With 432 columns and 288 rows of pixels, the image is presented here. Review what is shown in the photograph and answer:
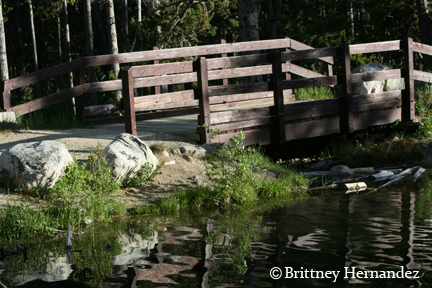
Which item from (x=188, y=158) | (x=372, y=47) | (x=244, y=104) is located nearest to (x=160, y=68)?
(x=188, y=158)

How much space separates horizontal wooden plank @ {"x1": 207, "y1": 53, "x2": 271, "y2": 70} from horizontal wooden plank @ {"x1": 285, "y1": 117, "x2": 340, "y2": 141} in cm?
144

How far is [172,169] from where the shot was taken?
334 inches

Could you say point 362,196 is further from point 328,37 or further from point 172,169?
point 328,37

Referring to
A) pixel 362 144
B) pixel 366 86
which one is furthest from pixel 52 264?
pixel 366 86

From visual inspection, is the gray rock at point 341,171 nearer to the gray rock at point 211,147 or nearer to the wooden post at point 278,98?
the wooden post at point 278,98

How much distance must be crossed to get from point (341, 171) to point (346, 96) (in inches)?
85.0

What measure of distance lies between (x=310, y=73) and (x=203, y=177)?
694 centimetres

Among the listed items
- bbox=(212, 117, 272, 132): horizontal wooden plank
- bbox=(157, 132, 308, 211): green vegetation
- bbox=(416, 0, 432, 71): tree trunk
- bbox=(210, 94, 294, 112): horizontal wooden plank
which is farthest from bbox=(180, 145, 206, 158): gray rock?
bbox=(416, 0, 432, 71): tree trunk

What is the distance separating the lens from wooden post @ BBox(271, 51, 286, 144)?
9.99 metres

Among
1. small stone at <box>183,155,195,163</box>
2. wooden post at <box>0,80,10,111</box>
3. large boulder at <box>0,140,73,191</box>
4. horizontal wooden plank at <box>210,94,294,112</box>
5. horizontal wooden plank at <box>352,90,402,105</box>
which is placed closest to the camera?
large boulder at <box>0,140,73,191</box>

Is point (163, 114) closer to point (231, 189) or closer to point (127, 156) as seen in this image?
point (127, 156)

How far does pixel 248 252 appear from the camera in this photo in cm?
519

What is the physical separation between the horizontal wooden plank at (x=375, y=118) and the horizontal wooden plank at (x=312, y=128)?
1.78ft

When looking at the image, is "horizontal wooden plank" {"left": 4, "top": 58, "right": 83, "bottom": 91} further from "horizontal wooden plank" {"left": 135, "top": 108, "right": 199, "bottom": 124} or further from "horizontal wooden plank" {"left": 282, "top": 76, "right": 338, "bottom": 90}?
"horizontal wooden plank" {"left": 282, "top": 76, "right": 338, "bottom": 90}
